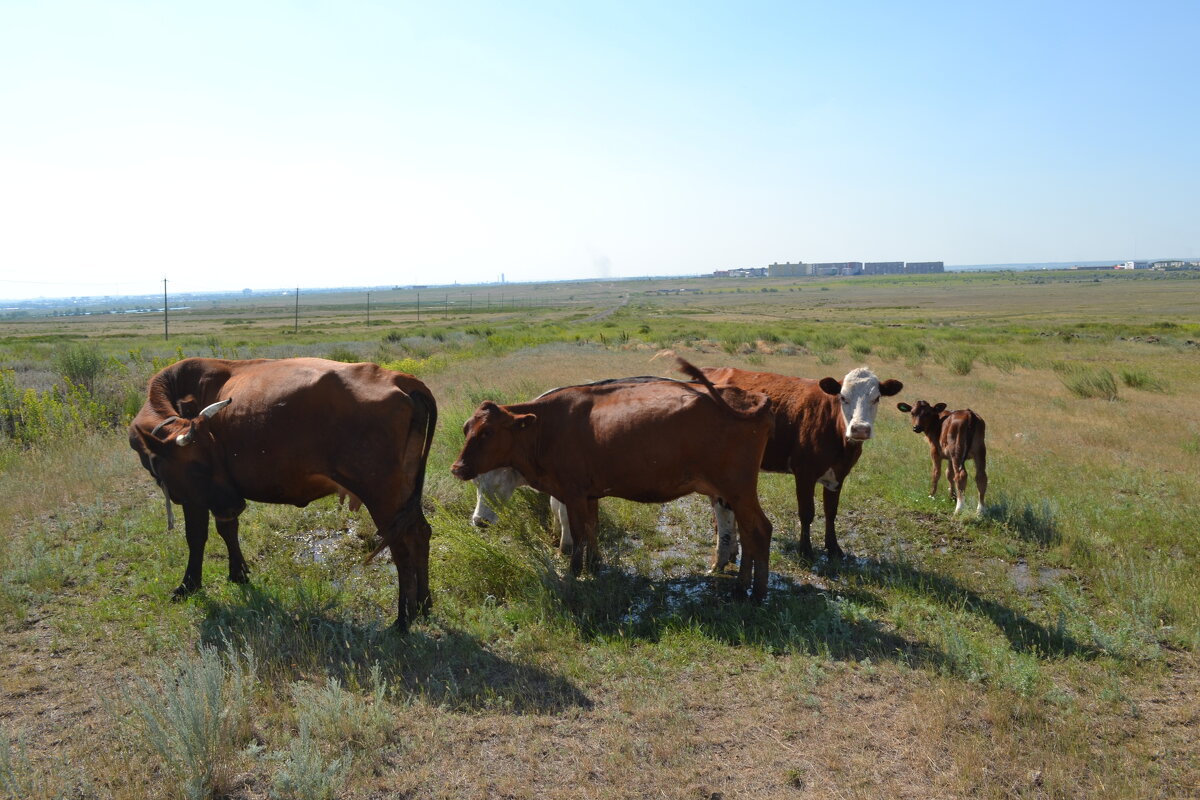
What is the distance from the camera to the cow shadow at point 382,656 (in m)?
4.80

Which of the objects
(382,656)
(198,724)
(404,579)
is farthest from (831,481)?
(198,724)

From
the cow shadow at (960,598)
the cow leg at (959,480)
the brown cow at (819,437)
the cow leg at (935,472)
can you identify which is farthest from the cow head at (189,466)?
the cow leg at (935,472)

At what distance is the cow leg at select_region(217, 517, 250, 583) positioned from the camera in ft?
21.4

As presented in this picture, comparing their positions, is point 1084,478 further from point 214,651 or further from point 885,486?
point 214,651

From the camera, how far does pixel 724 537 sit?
23.6ft

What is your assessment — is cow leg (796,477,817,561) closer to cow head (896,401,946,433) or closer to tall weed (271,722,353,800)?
cow head (896,401,946,433)

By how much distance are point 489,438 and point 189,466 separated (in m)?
2.52

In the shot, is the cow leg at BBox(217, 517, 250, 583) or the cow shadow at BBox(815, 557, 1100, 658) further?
the cow leg at BBox(217, 517, 250, 583)

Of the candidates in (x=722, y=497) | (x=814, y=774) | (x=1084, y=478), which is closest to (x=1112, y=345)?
(x=1084, y=478)

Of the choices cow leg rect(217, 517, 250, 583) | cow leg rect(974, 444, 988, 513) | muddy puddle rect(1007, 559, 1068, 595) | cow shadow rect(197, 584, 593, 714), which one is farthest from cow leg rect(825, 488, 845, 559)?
cow leg rect(217, 517, 250, 583)

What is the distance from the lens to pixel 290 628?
18.8ft

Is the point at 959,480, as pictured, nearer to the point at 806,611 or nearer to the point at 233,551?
the point at 806,611

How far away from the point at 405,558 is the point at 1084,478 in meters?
9.42

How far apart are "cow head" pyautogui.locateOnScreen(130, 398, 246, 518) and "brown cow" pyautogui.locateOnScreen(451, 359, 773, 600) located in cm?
203
